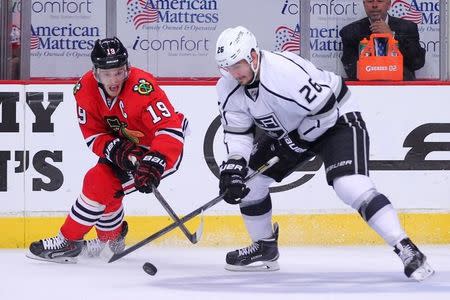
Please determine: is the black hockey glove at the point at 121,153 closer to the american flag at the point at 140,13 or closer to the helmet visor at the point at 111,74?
the helmet visor at the point at 111,74

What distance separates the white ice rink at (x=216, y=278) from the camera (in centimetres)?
414

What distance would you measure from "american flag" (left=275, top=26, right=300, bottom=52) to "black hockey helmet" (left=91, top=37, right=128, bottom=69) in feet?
5.53

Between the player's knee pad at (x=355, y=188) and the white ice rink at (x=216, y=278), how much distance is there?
33 cm

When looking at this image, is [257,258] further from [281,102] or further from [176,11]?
[176,11]

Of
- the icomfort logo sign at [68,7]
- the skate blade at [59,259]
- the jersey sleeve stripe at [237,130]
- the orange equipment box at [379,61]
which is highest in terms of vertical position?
the icomfort logo sign at [68,7]

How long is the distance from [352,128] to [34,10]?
230 centimetres

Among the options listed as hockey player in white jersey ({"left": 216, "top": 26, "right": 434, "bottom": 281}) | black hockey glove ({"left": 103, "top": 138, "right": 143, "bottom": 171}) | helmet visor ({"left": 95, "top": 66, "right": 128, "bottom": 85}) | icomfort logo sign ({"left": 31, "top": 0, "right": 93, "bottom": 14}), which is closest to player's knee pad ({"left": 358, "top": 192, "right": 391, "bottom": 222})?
hockey player in white jersey ({"left": 216, "top": 26, "right": 434, "bottom": 281})

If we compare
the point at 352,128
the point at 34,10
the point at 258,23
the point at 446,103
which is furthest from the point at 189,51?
the point at 352,128

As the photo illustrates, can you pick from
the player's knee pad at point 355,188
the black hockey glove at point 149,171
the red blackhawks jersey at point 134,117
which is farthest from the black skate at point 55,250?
the player's knee pad at point 355,188

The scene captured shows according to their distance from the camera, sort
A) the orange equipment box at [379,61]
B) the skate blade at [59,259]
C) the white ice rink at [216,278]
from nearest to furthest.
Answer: the white ice rink at [216,278] → the skate blade at [59,259] → the orange equipment box at [379,61]

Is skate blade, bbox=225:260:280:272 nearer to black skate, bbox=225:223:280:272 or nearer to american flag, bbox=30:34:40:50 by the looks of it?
black skate, bbox=225:223:280:272

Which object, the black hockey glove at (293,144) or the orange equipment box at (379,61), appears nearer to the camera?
the black hockey glove at (293,144)

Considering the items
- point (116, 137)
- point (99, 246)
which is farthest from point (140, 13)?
point (99, 246)

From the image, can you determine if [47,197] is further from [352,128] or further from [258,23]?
[352,128]
